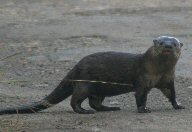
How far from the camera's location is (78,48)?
14.7 meters

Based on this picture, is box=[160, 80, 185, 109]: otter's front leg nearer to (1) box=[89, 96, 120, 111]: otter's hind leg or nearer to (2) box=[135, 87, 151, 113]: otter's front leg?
(2) box=[135, 87, 151, 113]: otter's front leg

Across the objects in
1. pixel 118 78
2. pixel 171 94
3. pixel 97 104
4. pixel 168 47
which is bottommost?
pixel 97 104

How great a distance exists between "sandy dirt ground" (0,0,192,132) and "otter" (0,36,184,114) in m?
0.16

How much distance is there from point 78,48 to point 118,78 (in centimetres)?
573

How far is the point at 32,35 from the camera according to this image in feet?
54.0

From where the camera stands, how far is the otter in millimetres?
8844

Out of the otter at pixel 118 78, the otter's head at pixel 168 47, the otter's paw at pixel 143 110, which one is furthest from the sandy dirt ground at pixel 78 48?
the otter's head at pixel 168 47

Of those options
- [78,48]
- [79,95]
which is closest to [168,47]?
[79,95]

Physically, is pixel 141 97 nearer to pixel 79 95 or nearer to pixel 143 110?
pixel 143 110

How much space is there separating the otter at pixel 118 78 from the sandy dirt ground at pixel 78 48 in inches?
6.3

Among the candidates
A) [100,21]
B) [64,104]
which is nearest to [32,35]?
[100,21]

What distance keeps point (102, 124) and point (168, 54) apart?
49.0 inches

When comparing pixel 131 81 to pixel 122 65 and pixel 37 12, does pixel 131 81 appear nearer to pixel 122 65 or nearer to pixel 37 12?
pixel 122 65

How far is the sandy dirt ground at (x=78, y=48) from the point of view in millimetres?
7984
